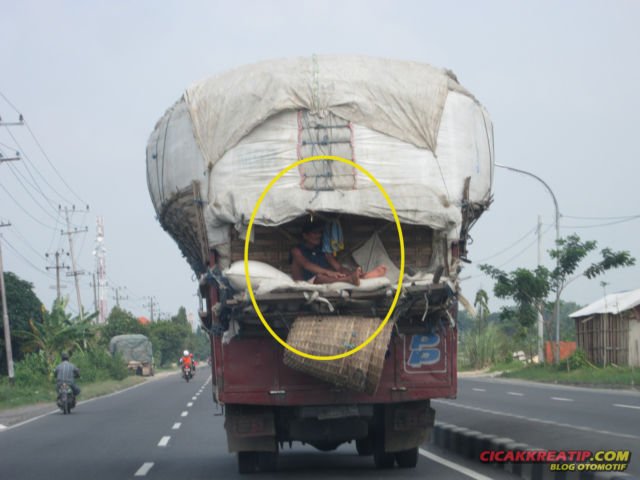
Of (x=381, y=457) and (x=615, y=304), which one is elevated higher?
(x=615, y=304)

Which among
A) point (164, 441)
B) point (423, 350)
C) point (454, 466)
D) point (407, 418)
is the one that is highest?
point (423, 350)


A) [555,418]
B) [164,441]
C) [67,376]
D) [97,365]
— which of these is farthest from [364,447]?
[97,365]

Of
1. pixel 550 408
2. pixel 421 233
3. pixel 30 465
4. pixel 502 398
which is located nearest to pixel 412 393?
pixel 421 233

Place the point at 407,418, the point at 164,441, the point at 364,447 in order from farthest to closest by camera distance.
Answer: the point at 164,441, the point at 364,447, the point at 407,418

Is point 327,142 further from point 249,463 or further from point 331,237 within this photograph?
point 249,463

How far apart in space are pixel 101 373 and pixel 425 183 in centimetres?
4733

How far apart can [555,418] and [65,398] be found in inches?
529

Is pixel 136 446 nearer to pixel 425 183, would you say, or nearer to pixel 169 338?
pixel 425 183

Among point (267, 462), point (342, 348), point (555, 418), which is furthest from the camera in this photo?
point (555, 418)

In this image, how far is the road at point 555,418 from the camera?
40.4ft

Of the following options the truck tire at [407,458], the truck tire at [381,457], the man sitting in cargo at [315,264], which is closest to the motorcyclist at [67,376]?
the truck tire at [381,457]

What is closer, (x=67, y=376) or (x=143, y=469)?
(x=143, y=469)

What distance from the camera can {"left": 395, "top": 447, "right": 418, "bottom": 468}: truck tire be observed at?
38.9ft

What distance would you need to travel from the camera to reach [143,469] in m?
12.8
